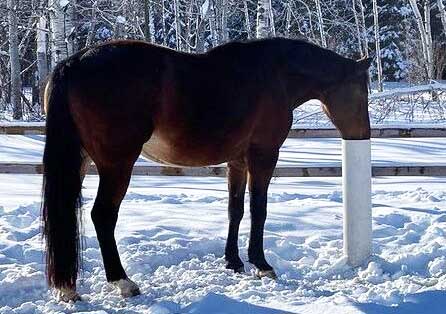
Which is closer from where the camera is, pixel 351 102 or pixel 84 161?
pixel 84 161

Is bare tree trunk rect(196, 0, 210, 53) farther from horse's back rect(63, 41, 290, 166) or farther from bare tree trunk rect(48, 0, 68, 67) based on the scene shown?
horse's back rect(63, 41, 290, 166)

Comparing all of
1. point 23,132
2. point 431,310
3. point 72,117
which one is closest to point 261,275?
point 431,310

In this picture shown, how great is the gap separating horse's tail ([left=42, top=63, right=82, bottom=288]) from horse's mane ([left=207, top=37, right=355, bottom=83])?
1228 mm

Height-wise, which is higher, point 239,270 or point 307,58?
point 307,58

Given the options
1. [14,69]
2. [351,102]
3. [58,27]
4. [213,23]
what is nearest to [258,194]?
[351,102]

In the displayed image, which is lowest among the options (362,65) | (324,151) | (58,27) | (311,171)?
(311,171)

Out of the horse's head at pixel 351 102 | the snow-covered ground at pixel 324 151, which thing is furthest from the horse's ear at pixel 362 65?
the snow-covered ground at pixel 324 151

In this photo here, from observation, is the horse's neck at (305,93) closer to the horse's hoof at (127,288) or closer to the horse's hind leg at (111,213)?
the horse's hind leg at (111,213)

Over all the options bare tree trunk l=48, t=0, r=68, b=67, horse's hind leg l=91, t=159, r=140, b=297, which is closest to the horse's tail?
horse's hind leg l=91, t=159, r=140, b=297

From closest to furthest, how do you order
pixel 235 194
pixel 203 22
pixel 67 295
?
pixel 67 295
pixel 235 194
pixel 203 22

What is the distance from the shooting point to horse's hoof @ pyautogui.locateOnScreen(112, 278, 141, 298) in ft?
13.1

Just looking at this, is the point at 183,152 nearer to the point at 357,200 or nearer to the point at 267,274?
the point at 267,274

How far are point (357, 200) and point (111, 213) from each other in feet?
5.66

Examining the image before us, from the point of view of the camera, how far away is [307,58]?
4648 millimetres
